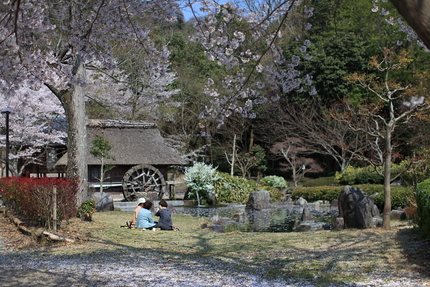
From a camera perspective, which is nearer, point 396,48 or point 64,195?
point 64,195

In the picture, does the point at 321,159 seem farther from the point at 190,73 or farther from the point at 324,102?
the point at 190,73

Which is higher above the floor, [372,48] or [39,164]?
[372,48]

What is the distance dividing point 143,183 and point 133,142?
2.27 metres

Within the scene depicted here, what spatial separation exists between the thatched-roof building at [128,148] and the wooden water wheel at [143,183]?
39 centimetres

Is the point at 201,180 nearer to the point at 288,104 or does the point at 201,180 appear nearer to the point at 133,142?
the point at 133,142

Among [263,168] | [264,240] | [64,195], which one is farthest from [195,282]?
[263,168]

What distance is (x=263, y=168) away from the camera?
25969mm

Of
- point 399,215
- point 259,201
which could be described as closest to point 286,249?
point 399,215

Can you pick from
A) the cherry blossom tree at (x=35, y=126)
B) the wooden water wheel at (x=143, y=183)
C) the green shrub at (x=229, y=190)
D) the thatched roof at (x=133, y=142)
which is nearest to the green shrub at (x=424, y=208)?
the wooden water wheel at (x=143, y=183)

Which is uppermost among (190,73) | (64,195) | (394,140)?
(190,73)

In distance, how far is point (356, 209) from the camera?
9.01 m

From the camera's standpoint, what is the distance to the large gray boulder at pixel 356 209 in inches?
348

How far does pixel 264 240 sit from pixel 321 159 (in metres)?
20.7

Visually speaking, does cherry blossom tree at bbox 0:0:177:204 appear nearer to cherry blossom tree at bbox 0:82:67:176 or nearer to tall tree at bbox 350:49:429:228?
tall tree at bbox 350:49:429:228
